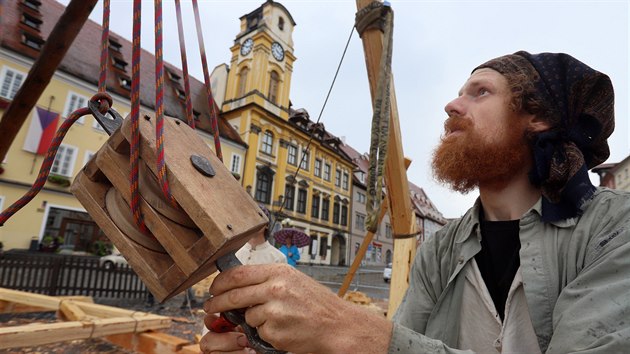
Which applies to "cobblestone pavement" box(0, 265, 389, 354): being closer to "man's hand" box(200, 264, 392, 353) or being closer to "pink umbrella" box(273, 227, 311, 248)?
"pink umbrella" box(273, 227, 311, 248)

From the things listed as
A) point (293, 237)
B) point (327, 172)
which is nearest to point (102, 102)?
point (293, 237)

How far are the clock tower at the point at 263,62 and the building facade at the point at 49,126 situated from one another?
706 cm

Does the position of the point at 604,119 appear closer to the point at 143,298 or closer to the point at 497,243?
the point at 497,243

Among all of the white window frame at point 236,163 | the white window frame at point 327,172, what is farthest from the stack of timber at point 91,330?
the white window frame at point 327,172

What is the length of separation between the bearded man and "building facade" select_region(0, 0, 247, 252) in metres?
17.2

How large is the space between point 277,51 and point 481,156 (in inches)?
1050

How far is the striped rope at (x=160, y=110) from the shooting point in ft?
2.46

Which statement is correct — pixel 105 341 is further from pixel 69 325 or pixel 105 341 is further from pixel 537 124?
pixel 537 124

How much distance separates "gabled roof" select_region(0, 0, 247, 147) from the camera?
1518cm

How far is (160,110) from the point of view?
80 cm

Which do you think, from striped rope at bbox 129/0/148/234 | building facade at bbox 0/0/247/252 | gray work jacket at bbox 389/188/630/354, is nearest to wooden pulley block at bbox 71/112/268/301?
striped rope at bbox 129/0/148/234

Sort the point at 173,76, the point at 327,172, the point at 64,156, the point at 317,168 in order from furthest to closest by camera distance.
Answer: the point at 327,172, the point at 317,168, the point at 173,76, the point at 64,156

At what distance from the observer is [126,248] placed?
2.75ft

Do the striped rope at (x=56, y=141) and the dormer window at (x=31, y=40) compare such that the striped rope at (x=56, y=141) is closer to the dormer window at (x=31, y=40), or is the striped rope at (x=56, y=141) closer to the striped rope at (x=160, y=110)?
the striped rope at (x=160, y=110)
